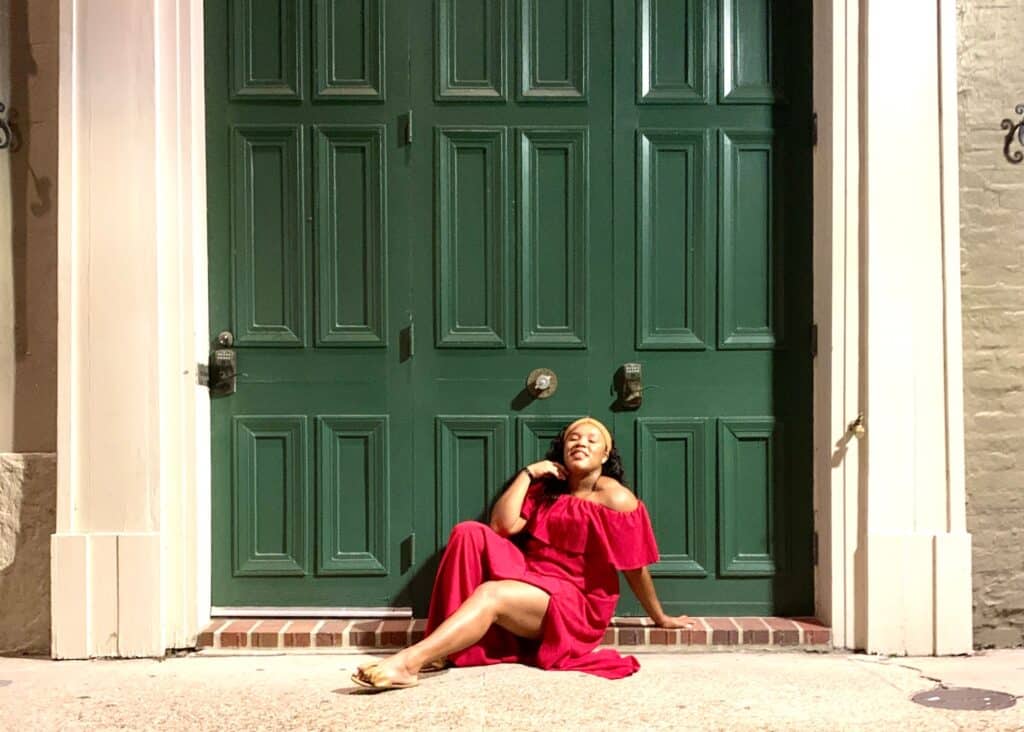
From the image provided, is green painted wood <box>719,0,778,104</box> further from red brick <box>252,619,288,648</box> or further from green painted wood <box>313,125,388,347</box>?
red brick <box>252,619,288,648</box>

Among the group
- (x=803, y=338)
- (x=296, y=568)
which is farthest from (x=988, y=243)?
(x=296, y=568)

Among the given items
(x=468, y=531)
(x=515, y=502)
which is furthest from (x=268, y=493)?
(x=515, y=502)

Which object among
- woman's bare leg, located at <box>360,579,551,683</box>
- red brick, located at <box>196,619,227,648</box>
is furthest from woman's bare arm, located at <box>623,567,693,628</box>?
red brick, located at <box>196,619,227,648</box>

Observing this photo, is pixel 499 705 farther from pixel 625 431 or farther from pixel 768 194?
pixel 768 194

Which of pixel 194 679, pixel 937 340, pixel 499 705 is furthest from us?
pixel 937 340

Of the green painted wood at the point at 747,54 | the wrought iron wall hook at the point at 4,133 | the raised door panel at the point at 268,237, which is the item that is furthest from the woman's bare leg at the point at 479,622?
the wrought iron wall hook at the point at 4,133

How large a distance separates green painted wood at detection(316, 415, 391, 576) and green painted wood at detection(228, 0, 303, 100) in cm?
148

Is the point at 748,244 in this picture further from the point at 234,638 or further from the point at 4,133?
the point at 4,133

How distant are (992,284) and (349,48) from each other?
298 centimetres

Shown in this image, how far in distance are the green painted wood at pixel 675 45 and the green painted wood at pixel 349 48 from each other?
3.78ft

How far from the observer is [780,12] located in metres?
4.79

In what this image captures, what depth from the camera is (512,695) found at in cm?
394

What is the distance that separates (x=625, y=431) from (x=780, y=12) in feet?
6.50

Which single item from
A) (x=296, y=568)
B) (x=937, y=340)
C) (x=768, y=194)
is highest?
(x=768, y=194)
